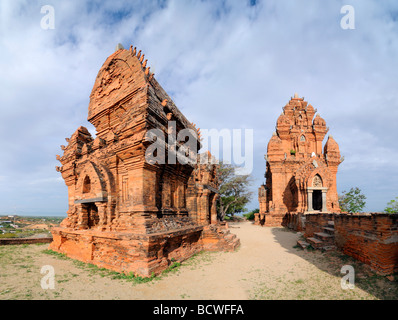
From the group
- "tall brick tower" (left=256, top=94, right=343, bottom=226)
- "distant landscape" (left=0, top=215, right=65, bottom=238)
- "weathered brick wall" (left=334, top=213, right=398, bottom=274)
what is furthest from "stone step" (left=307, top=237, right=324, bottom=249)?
"distant landscape" (left=0, top=215, right=65, bottom=238)

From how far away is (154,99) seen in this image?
7297 millimetres

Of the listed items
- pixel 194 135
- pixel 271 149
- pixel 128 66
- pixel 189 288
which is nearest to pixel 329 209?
pixel 271 149

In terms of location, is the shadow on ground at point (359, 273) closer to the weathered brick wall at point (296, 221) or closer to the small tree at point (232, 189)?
the weathered brick wall at point (296, 221)

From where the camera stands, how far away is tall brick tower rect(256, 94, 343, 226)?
1923 centimetres

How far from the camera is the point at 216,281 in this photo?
591cm

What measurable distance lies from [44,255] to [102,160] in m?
4.91

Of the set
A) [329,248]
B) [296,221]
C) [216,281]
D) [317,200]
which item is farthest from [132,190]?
[317,200]

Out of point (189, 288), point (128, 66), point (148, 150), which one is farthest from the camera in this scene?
point (128, 66)

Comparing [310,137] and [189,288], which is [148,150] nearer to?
[189,288]

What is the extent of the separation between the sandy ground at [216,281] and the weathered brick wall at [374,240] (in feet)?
0.95

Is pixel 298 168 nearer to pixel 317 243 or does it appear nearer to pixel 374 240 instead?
pixel 317 243

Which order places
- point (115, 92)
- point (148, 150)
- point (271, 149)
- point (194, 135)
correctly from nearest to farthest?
point (148, 150), point (115, 92), point (194, 135), point (271, 149)

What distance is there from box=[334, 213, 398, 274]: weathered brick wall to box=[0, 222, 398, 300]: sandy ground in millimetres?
A: 290
